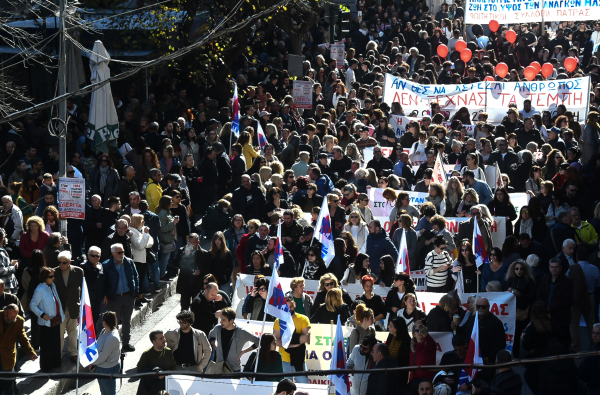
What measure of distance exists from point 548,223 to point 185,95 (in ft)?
34.8

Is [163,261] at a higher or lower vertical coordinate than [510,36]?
lower

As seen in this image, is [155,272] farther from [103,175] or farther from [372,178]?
[372,178]

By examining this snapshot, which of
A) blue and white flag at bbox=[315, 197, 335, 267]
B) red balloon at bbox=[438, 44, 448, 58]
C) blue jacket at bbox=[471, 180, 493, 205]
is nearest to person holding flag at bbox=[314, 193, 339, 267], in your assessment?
blue and white flag at bbox=[315, 197, 335, 267]

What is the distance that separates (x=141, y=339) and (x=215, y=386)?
382 centimetres

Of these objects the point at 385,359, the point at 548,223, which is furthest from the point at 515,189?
the point at 385,359

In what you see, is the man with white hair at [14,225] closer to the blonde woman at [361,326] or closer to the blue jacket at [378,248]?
the blue jacket at [378,248]

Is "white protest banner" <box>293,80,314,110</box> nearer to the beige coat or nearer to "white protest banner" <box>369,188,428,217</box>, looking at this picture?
"white protest banner" <box>369,188,428,217</box>

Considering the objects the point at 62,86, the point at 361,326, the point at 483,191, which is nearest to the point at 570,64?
the point at 483,191

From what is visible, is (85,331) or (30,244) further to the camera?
(30,244)

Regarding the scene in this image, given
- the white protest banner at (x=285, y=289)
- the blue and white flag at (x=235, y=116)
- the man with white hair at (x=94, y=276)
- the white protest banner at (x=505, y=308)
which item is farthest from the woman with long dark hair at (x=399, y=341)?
the blue and white flag at (x=235, y=116)

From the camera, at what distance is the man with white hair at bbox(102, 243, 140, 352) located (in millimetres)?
12836

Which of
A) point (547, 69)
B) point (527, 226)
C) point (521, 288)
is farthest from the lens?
point (547, 69)

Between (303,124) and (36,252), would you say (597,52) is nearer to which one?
(303,124)

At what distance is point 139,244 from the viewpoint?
1387 centimetres
